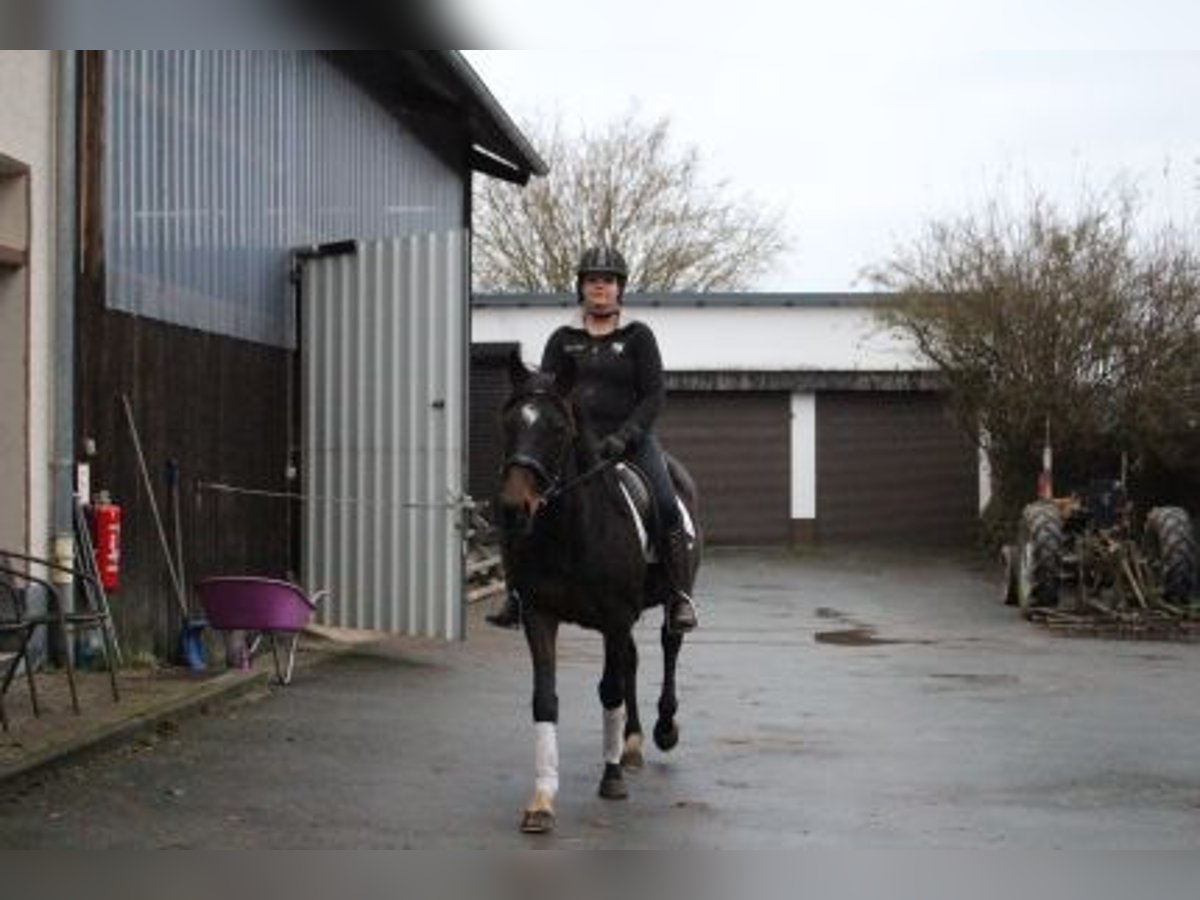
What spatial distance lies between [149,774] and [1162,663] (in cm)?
987

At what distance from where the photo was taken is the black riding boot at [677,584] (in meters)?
9.56

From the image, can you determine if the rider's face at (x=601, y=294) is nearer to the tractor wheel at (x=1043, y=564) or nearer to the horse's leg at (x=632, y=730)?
the horse's leg at (x=632, y=730)

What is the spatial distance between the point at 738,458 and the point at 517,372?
24680 mm

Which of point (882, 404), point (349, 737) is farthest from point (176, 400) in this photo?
point (882, 404)

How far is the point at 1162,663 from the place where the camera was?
52.6 feet

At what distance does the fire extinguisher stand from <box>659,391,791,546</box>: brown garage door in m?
20.7

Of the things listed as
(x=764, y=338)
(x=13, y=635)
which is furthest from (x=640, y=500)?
(x=764, y=338)

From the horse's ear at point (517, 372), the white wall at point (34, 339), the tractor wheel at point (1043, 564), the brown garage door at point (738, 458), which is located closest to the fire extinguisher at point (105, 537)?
the white wall at point (34, 339)

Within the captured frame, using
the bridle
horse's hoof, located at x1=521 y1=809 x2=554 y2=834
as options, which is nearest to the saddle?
the bridle

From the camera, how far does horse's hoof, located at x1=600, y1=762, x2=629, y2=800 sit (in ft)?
28.4

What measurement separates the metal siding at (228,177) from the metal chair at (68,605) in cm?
205

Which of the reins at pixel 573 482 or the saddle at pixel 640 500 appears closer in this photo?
the reins at pixel 573 482

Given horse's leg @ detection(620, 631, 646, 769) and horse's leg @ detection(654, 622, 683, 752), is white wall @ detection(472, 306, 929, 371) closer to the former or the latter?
horse's leg @ detection(654, 622, 683, 752)

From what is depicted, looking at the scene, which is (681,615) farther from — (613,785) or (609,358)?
(609,358)
